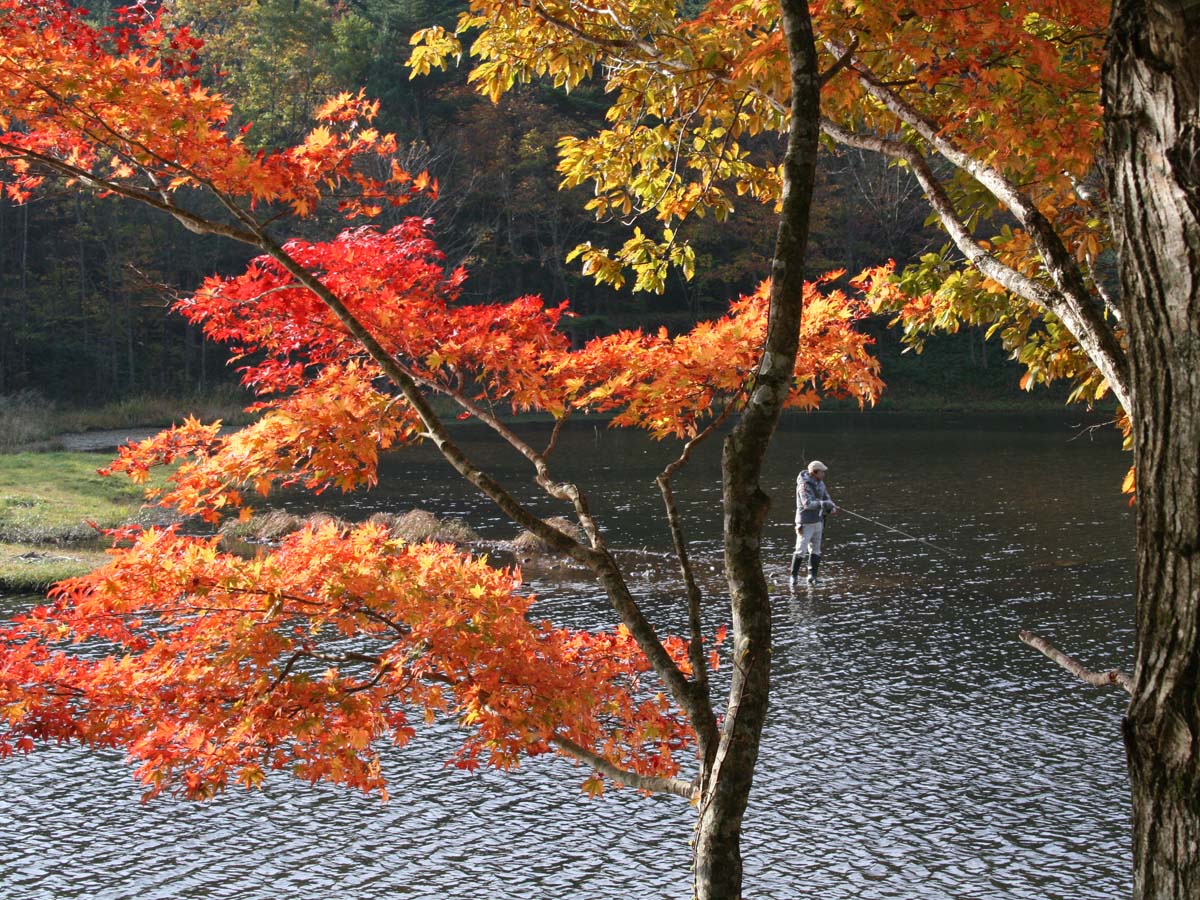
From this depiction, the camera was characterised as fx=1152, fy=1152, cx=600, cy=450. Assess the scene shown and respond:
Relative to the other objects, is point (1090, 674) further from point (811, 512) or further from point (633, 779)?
point (811, 512)

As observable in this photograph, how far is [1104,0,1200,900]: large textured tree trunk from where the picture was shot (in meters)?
2.84

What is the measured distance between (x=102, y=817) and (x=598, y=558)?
5.47m

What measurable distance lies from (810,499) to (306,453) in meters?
9.92

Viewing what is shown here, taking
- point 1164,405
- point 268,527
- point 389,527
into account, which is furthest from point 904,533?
point 1164,405

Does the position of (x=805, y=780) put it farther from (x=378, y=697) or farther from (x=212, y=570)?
(x=212, y=570)

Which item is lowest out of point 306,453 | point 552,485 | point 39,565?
point 39,565

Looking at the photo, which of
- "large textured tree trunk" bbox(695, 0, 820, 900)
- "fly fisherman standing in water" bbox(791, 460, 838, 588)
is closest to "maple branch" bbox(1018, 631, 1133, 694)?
"large textured tree trunk" bbox(695, 0, 820, 900)

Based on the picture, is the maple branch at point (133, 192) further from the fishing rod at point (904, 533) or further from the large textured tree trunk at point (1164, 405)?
the fishing rod at point (904, 533)

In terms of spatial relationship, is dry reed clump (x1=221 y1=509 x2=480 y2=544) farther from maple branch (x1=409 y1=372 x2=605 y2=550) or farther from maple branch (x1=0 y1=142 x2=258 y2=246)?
maple branch (x1=0 y1=142 x2=258 y2=246)

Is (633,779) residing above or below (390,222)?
below

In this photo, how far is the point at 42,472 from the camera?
23953mm

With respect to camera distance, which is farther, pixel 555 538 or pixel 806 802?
pixel 806 802

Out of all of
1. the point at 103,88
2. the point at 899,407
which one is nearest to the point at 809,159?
the point at 103,88

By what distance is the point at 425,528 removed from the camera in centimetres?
1888
